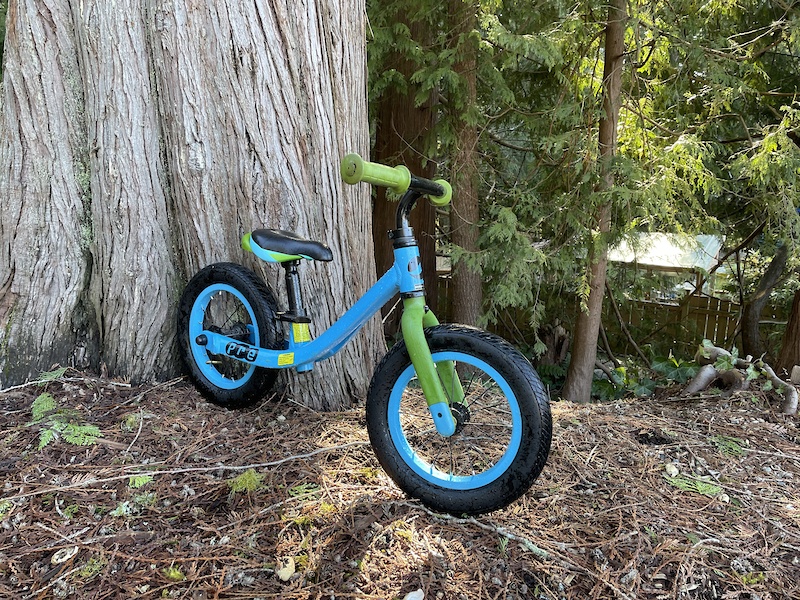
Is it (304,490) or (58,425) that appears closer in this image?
(304,490)

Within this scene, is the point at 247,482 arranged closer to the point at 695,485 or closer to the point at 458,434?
the point at 458,434

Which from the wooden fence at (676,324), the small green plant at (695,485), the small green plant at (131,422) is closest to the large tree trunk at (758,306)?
the wooden fence at (676,324)

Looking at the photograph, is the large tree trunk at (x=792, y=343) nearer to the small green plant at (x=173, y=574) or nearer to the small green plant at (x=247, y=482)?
the small green plant at (x=247, y=482)

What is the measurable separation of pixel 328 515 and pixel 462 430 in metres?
0.58

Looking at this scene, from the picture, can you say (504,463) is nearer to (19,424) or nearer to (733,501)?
(733,501)

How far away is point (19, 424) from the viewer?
103 inches

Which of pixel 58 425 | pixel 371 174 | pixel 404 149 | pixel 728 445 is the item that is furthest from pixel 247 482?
pixel 404 149

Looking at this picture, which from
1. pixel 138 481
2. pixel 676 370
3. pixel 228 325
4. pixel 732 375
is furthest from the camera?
pixel 676 370

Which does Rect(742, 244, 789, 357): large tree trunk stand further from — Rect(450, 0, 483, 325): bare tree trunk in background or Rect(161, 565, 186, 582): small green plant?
Rect(161, 565, 186, 582): small green plant

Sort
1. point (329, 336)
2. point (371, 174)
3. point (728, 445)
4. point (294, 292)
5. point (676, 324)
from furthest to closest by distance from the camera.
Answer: point (676, 324), point (728, 445), point (294, 292), point (329, 336), point (371, 174)

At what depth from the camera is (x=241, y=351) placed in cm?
273

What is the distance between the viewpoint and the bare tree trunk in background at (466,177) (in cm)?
505

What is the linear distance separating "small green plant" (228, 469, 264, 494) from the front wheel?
49 centimetres

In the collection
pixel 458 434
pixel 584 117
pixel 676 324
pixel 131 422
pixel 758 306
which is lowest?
pixel 676 324
